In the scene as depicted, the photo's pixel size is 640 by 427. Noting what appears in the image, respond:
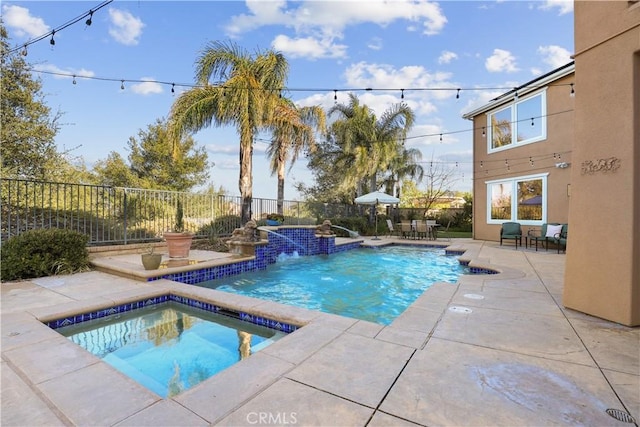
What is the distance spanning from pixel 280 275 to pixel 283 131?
5428mm

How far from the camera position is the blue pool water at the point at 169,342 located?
2.60 m

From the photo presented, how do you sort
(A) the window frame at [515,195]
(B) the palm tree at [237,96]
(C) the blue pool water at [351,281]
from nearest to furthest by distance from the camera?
(C) the blue pool water at [351,281], (B) the palm tree at [237,96], (A) the window frame at [515,195]

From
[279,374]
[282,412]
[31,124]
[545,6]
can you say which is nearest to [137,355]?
[279,374]

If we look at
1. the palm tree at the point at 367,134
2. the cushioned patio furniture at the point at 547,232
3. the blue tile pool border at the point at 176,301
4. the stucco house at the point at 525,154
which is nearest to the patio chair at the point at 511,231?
the cushioned patio furniture at the point at 547,232

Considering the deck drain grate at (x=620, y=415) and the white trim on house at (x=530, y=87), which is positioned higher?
the white trim on house at (x=530, y=87)

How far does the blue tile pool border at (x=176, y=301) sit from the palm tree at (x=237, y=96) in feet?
17.1

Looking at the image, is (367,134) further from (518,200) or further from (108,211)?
(108,211)

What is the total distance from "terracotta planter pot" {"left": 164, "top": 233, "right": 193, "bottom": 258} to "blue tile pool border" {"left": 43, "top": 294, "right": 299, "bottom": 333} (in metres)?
2.20

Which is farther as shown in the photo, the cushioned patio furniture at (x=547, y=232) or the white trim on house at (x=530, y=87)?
the white trim on house at (x=530, y=87)

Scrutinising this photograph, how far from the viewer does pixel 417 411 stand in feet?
5.67

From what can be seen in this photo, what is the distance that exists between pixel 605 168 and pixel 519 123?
9.28 m

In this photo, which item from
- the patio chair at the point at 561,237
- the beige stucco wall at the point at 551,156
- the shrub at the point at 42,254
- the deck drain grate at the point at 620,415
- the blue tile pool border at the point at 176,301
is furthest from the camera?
the beige stucco wall at the point at 551,156

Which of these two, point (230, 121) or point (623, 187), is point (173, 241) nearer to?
point (230, 121)

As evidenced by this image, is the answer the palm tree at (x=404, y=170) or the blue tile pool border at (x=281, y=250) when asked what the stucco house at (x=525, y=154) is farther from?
the palm tree at (x=404, y=170)
